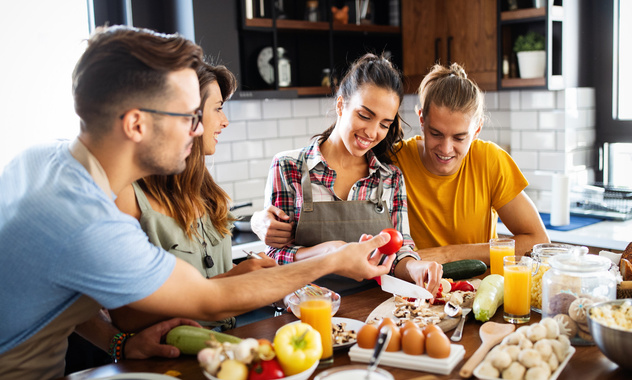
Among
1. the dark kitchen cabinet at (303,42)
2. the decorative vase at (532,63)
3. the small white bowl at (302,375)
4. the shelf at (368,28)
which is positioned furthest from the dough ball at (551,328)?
the shelf at (368,28)

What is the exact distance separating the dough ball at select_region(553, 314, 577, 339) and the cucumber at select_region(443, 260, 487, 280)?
56 centimetres

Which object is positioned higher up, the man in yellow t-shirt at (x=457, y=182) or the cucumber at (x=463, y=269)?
the man in yellow t-shirt at (x=457, y=182)

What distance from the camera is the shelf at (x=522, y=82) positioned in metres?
3.92

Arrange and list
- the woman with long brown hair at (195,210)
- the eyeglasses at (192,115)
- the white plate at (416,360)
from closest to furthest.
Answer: the white plate at (416,360)
the eyeglasses at (192,115)
the woman with long brown hair at (195,210)

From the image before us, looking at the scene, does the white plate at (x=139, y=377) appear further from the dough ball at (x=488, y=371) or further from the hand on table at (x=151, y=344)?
the dough ball at (x=488, y=371)

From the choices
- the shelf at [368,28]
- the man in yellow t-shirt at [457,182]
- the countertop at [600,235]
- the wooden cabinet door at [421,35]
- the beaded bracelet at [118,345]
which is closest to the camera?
the beaded bracelet at [118,345]

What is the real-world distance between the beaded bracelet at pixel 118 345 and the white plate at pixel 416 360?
25.5 inches

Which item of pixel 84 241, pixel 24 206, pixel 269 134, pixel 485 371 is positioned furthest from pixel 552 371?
pixel 269 134

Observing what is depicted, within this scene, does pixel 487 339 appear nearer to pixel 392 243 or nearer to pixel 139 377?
pixel 392 243

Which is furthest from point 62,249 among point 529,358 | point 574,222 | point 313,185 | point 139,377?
A: point 574,222

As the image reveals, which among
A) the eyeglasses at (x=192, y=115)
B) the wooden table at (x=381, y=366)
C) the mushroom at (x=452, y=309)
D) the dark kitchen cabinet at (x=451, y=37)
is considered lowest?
the wooden table at (x=381, y=366)

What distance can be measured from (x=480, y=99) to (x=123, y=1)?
2.31 m

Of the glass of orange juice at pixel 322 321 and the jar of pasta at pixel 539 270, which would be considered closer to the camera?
the glass of orange juice at pixel 322 321

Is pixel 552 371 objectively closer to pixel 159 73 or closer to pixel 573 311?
pixel 573 311
